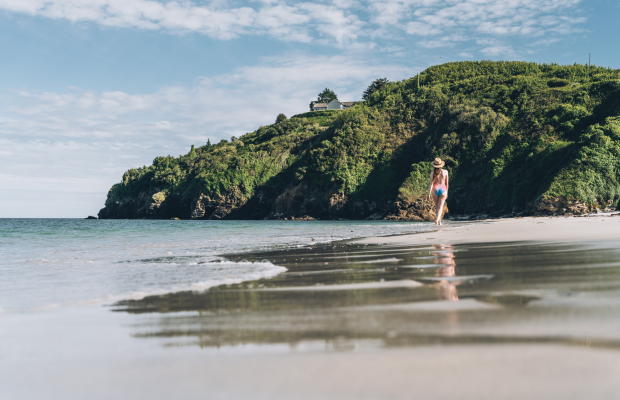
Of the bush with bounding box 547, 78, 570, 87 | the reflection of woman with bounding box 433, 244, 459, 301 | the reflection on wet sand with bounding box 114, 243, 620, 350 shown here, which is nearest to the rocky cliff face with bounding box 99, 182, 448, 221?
the bush with bounding box 547, 78, 570, 87

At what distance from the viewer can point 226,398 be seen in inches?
53.0

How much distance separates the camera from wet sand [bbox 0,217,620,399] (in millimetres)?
1332

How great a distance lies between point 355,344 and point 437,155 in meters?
44.1

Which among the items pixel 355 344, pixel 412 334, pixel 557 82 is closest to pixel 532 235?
pixel 412 334

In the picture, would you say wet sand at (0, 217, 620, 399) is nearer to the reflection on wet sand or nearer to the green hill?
the reflection on wet sand

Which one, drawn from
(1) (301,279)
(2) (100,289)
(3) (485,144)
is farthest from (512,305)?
(3) (485,144)

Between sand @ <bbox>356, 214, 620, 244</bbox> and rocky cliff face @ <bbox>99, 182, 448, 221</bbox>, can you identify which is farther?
rocky cliff face @ <bbox>99, 182, 448, 221</bbox>

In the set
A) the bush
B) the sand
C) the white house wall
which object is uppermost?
the white house wall

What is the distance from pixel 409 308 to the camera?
231 centimetres

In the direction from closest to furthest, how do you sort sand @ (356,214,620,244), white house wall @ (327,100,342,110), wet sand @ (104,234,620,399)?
wet sand @ (104,234,620,399) → sand @ (356,214,620,244) → white house wall @ (327,100,342,110)

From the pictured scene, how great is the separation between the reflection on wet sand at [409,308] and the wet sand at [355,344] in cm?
1

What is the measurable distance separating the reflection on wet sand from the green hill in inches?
1017

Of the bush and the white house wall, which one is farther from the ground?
the white house wall

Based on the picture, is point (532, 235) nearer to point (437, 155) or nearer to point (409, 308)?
point (409, 308)
